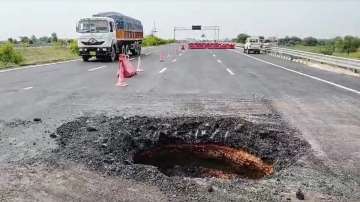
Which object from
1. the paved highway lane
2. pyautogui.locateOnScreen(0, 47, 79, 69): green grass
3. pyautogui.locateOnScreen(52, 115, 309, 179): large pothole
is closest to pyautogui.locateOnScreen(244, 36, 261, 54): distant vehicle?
pyautogui.locateOnScreen(0, 47, 79, 69): green grass

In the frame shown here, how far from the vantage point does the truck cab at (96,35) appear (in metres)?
25.5

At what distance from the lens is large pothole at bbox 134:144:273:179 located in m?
5.49

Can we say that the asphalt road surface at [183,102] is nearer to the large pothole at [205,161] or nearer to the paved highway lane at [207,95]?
the paved highway lane at [207,95]

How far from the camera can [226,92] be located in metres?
11.7

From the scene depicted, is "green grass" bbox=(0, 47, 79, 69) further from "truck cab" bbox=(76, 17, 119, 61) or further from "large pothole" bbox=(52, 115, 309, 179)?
"large pothole" bbox=(52, 115, 309, 179)

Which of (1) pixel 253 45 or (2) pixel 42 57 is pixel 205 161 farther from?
(1) pixel 253 45

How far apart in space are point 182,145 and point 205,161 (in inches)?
32.0

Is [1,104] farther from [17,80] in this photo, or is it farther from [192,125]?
[17,80]

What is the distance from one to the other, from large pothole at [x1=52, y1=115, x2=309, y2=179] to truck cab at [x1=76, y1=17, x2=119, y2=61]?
724 inches

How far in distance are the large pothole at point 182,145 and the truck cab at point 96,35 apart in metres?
18.4

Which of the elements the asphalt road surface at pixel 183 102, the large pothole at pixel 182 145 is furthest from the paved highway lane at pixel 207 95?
the large pothole at pixel 182 145

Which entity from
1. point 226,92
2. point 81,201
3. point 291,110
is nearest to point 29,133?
point 81,201

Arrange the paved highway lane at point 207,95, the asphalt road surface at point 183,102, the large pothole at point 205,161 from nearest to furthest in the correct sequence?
the large pothole at point 205,161 < the asphalt road surface at point 183,102 < the paved highway lane at point 207,95

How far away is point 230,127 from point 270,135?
0.79 metres
